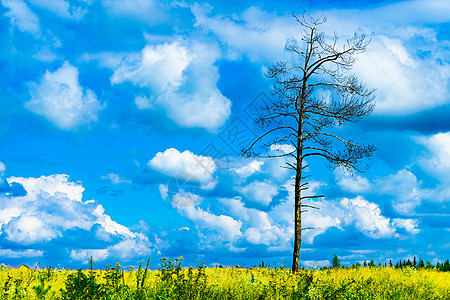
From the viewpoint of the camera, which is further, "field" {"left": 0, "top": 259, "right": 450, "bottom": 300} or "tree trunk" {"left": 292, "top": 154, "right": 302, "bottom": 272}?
"tree trunk" {"left": 292, "top": 154, "right": 302, "bottom": 272}

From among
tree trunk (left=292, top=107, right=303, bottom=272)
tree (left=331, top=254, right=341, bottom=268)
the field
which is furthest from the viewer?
tree (left=331, top=254, right=341, bottom=268)

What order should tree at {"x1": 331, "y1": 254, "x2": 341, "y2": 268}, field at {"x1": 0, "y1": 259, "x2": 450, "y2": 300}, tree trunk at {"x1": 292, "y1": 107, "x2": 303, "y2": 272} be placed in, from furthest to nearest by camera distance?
tree at {"x1": 331, "y1": 254, "x2": 341, "y2": 268}, tree trunk at {"x1": 292, "y1": 107, "x2": 303, "y2": 272}, field at {"x1": 0, "y1": 259, "x2": 450, "y2": 300}

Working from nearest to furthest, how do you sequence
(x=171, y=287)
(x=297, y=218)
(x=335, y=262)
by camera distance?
(x=171, y=287) → (x=297, y=218) → (x=335, y=262)

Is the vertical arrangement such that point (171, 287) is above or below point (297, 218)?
below

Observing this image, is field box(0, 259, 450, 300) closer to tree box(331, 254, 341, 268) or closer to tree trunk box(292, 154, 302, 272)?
tree trunk box(292, 154, 302, 272)

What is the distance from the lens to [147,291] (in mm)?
7352

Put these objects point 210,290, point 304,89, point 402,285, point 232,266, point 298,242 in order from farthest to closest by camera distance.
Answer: point 304,89 < point 298,242 < point 232,266 < point 402,285 < point 210,290

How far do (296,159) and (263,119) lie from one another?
2.26 metres

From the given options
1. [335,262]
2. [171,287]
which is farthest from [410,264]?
[171,287]

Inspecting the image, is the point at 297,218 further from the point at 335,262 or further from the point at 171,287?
the point at 171,287

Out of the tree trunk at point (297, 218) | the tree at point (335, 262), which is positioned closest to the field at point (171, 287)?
the tree trunk at point (297, 218)

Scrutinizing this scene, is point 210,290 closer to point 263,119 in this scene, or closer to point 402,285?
point 402,285

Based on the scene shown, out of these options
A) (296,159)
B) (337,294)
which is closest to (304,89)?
(296,159)

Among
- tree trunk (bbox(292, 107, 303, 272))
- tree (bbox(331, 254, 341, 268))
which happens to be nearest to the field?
tree trunk (bbox(292, 107, 303, 272))
